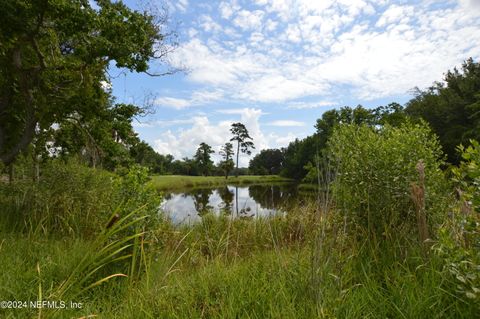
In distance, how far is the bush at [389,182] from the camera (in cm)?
303

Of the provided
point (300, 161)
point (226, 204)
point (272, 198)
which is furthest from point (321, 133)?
point (272, 198)

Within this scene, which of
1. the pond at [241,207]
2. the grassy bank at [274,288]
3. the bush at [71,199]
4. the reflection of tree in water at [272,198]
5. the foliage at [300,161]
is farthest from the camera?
the foliage at [300,161]

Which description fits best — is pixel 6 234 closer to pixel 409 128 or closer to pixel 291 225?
pixel 291 225

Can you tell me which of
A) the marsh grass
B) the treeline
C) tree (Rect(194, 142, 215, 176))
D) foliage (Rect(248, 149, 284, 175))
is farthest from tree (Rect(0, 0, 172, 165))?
foliage (Rect(248, 149, 284, 175))

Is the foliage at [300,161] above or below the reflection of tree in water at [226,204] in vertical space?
above

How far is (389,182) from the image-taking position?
3082 mm

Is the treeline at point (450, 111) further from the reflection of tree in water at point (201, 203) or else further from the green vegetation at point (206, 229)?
the green vegetation at point (206, 229)

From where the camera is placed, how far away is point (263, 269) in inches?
117

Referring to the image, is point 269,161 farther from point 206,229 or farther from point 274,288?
point 274,288

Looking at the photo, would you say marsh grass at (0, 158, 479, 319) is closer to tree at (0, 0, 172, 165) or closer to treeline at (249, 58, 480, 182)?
tree at (0, 0, 172, 165)

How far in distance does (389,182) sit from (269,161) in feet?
280

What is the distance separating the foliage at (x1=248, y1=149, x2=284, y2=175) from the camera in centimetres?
8538

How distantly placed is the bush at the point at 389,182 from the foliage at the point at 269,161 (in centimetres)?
7968

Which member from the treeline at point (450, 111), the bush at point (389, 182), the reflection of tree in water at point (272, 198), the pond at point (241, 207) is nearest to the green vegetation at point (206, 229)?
the bush at point (389, 182)
